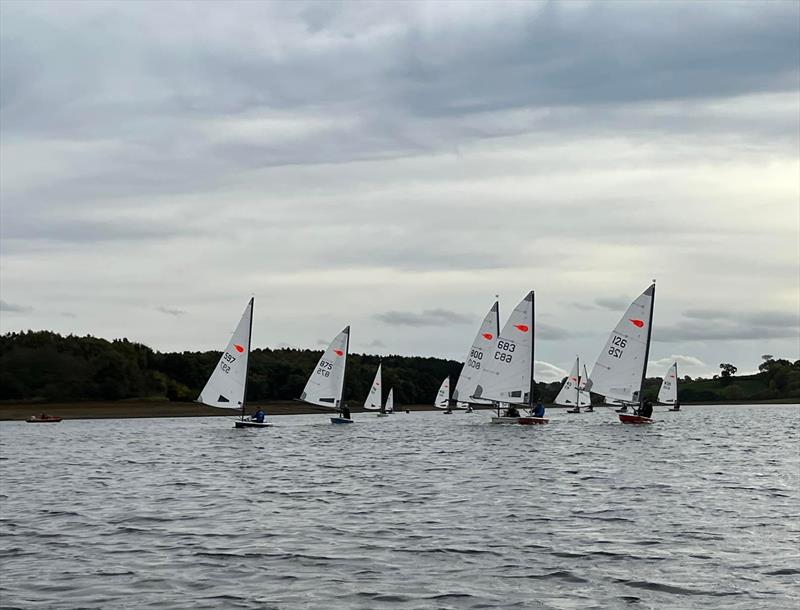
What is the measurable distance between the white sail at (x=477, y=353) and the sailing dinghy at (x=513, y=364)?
3.50m

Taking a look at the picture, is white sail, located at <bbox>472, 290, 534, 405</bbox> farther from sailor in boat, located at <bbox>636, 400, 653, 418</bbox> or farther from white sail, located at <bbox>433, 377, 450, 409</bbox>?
white sail, located at <bbox>433, 377, 450, 409</bbox>

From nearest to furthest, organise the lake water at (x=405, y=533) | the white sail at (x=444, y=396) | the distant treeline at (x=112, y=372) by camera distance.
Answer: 1. the lake water at (x=405, y=533)
2. the distant treeline at (x=112, y=372)
3. the white sail at (x=444, y=396)

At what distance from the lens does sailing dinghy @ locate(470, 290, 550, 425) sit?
2785 inches

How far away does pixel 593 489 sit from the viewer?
30.1m

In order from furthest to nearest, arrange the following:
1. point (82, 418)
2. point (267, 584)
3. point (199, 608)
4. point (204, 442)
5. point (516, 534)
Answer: point (82, 418) → point (204, 442) → point (516, 534) → point (267, 584) → point (199, 608)

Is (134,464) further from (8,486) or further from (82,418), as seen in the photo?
(82,418)

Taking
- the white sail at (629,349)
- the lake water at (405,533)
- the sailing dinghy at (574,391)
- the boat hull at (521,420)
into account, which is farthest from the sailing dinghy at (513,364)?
the sailing dinghy at (574,391)

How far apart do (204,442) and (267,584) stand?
1829 inches

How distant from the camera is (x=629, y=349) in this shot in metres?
72.2

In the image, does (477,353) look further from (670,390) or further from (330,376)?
(670,390)

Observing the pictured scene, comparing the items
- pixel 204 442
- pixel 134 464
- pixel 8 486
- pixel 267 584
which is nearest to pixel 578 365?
pixel 204 442

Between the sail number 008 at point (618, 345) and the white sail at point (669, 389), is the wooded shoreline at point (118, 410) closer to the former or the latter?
the white sail at point (669, 389)

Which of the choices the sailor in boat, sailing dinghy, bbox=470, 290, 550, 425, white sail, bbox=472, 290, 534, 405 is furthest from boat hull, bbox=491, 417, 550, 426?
the sailor in boat

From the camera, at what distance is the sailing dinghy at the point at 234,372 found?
233 feet
